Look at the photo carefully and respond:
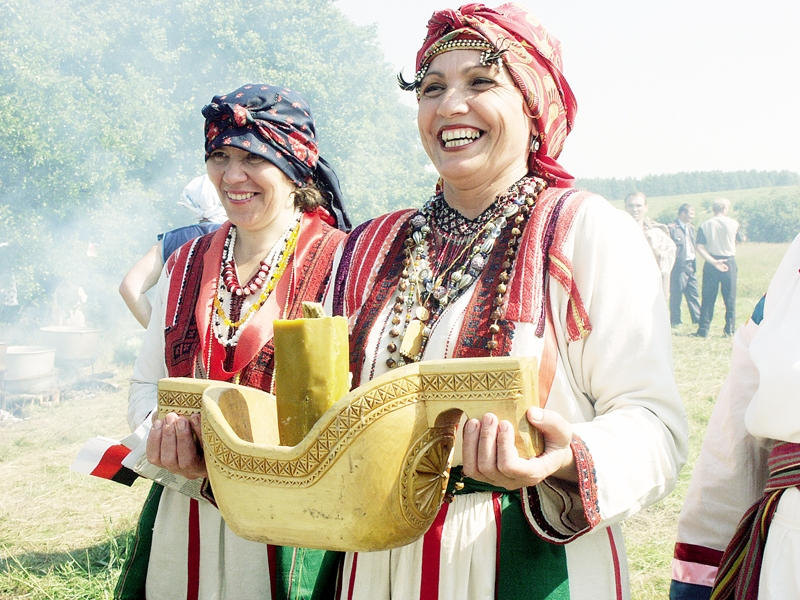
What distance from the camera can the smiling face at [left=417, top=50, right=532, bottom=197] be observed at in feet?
5.70

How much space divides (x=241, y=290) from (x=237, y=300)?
35mm

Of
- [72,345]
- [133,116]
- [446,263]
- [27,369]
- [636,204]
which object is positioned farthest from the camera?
[133,116]

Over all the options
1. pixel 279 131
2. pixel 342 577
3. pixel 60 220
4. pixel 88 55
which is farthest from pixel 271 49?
pixel 342 577

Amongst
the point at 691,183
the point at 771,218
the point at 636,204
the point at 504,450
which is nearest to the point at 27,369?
the point at 636,204

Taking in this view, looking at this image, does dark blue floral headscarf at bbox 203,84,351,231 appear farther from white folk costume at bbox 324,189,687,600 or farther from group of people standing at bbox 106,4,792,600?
white folk costume at bbox 324,189,687,600

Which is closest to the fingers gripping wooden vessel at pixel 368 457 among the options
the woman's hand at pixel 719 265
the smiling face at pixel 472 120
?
the smiling face at pixel 472 120

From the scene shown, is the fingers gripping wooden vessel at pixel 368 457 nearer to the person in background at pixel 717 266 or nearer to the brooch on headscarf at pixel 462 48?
the brooch on headscarf at pixel 462 48

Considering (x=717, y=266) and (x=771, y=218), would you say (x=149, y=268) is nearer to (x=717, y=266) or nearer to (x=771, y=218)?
(x=717, y=266)

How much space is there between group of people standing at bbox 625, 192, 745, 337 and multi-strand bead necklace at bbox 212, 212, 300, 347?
9.28m

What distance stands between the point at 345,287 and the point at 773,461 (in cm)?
105

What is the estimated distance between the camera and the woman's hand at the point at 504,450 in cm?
122

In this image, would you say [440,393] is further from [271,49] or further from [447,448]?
[271,49]

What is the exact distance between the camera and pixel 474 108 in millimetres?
1735

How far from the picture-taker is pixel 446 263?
1.84 metres
